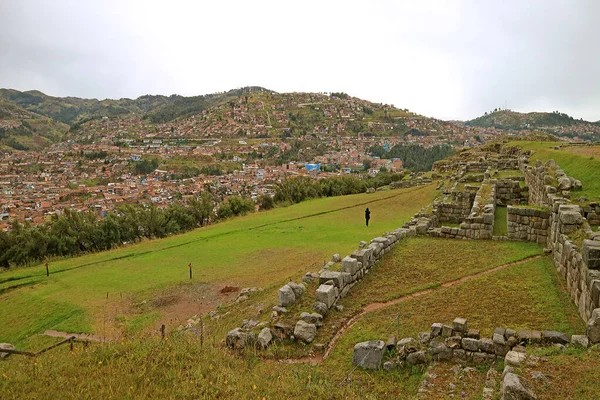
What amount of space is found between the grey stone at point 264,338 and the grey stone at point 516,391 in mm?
4889

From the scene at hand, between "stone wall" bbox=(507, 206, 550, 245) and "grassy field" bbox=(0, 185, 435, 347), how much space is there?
790cm

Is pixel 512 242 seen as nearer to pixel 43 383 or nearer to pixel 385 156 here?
pixel 43 383

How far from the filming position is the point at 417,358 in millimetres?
7098

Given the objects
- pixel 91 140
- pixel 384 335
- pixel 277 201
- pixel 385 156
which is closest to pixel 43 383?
pixel 384 335

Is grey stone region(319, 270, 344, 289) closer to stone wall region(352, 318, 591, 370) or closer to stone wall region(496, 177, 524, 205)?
stone wall region(352, 318, 591, 370)

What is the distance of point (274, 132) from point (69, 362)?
192397 millimetres

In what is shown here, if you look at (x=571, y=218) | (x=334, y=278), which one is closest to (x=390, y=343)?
(x=334, y=278)

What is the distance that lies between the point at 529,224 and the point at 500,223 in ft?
10.4

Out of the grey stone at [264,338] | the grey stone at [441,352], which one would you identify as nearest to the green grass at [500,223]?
the grey stone at [441,352]

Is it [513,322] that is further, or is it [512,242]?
[512,242]

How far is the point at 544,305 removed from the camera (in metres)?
8.48

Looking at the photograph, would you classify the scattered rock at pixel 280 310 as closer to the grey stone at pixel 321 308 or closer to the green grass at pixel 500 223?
the grey stone at pixel 321 308

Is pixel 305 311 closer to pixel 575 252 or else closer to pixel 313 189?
pixel 575 252

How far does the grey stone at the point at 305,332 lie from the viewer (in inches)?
339
